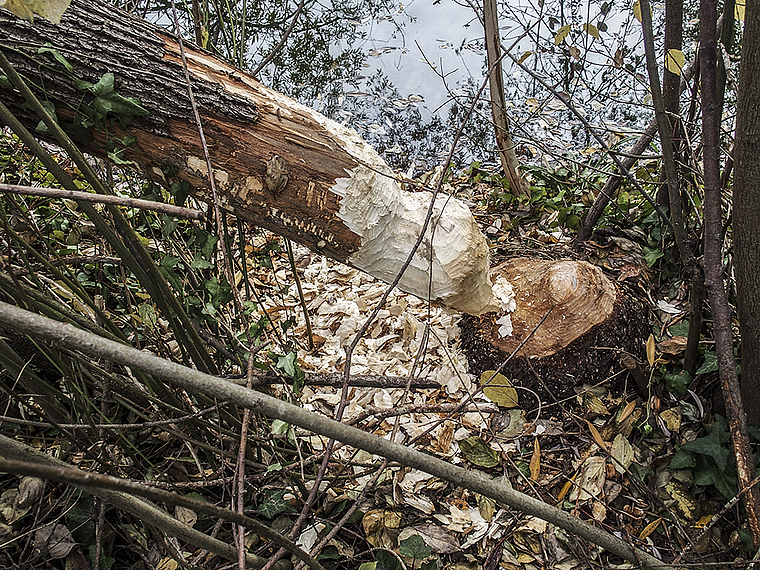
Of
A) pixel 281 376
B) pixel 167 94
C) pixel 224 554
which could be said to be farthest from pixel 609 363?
pixel 167 94

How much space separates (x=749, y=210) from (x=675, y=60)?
1.39ft

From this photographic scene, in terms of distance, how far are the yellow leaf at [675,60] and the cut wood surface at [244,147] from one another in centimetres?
65

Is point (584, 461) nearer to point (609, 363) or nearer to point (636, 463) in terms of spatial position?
point (636, 463)

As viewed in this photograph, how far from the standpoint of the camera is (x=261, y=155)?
53.0 inches

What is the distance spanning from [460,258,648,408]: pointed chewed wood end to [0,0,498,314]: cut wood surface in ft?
0.91

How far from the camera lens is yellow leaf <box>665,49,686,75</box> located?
1.23 meters

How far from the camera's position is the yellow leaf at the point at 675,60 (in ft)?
4.04

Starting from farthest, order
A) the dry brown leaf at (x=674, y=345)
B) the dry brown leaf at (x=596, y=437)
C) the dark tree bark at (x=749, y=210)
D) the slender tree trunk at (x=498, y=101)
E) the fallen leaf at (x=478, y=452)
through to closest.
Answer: the slender tree trunk at (x=498, y=101) → the dry brown leaf at (x=674, y=345) → the fallen leaf at (x=478, y=452) → the dry brown leaf at (x=596, y=437) → the dark tree bark at (x=749, y=210)

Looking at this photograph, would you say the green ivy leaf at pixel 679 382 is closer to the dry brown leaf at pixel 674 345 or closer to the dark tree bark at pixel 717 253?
the dry brown leaf at pixel 674 345

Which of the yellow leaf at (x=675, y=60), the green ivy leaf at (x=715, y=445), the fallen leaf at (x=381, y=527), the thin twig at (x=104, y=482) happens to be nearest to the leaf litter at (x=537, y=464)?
the fallen leaf at (x=381, y=527)

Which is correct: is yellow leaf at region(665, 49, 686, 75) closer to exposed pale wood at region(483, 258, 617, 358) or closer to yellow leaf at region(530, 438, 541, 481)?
exposed pale wood at region(483, 258, 617, 358)

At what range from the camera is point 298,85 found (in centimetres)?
351

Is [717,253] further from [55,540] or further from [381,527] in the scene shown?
[55,540]

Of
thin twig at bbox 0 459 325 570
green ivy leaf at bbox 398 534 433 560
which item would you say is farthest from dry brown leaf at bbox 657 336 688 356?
thin twig at bbox 0 459 325 570
